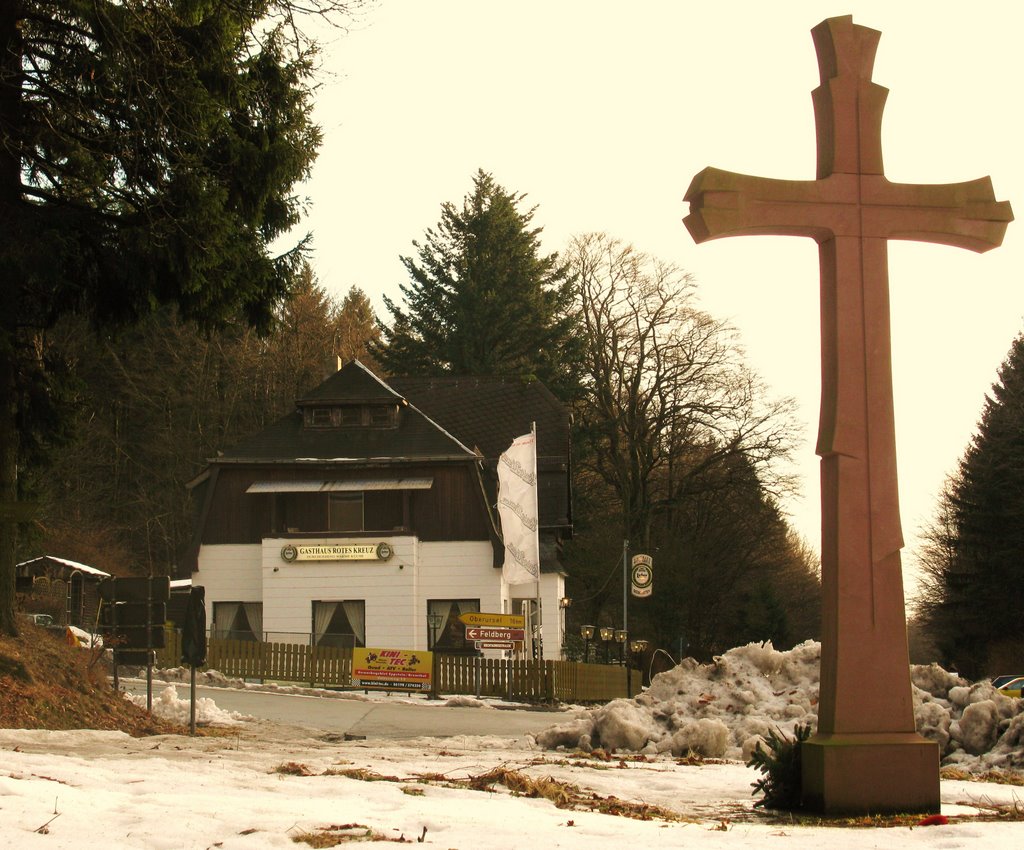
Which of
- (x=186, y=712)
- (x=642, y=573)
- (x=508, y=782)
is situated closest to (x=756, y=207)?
(x=508, y=782)

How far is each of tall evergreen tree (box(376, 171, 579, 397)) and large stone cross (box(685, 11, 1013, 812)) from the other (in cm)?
4787

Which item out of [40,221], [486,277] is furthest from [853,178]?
[486,277]

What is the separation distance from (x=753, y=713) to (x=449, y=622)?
84.2 feet

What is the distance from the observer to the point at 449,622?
40.4 metres

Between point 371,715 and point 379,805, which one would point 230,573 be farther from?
point 379,805

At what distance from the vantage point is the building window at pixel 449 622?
4022 cm

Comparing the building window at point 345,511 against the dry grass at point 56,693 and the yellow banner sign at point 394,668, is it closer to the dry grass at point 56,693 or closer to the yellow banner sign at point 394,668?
the yellow banner sign at point 394,668

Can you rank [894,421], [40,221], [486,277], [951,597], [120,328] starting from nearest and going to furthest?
[894,421] < [40,221] < [120,328] < [951,597] < [486,277]

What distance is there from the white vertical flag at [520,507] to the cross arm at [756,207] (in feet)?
82.8

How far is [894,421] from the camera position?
9.21 metres

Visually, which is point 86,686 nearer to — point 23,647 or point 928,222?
point 23,647

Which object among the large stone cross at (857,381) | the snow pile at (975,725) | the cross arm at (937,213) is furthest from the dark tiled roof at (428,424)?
the large stone cross at (857,381)

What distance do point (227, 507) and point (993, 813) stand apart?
3523 cm

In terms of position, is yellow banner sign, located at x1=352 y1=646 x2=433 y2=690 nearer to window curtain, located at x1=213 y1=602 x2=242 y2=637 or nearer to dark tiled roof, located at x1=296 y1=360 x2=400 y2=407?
window curtain, located at x1=213 y1=602 x2=242 y2=637
